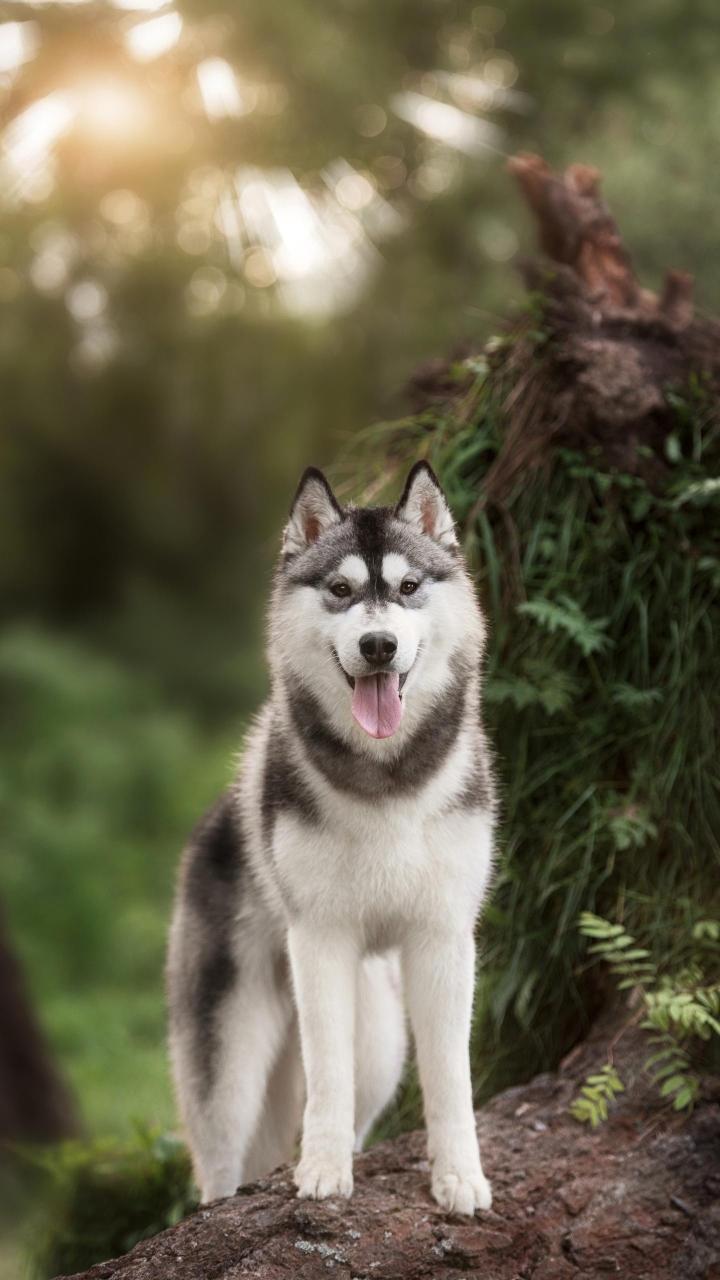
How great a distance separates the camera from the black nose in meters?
3.08

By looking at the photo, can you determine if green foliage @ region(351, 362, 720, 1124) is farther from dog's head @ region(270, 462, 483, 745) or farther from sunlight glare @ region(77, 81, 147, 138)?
sunlight glare @ region(77, 81, 147, 138)

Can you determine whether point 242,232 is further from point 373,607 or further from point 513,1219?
point 513,1219

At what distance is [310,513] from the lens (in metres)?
3.51

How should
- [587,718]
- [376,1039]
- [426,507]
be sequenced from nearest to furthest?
[426,507], [376,1039], [587,718]

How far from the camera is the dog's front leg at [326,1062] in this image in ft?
10.7

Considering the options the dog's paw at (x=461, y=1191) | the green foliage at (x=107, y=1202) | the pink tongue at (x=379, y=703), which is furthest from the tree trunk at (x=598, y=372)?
the green foliage at (x=107, y=1202)

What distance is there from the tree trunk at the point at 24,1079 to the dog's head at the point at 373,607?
445 centimetres

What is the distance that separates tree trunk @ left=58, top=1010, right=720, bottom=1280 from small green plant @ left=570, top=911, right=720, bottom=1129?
7cm

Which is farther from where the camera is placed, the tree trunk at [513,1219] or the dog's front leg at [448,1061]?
the dog's front leg at [448,1061]

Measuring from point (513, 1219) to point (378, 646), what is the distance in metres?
1.43

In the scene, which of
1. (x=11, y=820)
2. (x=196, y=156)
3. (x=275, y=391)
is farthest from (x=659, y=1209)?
(x=275, y=391)

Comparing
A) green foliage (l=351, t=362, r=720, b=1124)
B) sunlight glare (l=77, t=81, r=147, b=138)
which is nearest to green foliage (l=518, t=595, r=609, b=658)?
green foliage (l=351, t=362, r=720, b=1124)

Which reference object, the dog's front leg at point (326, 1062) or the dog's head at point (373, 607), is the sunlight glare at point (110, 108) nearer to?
the dog's head at point (373, 607)

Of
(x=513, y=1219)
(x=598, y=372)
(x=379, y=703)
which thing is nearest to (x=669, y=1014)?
(x=513, y=1219)
